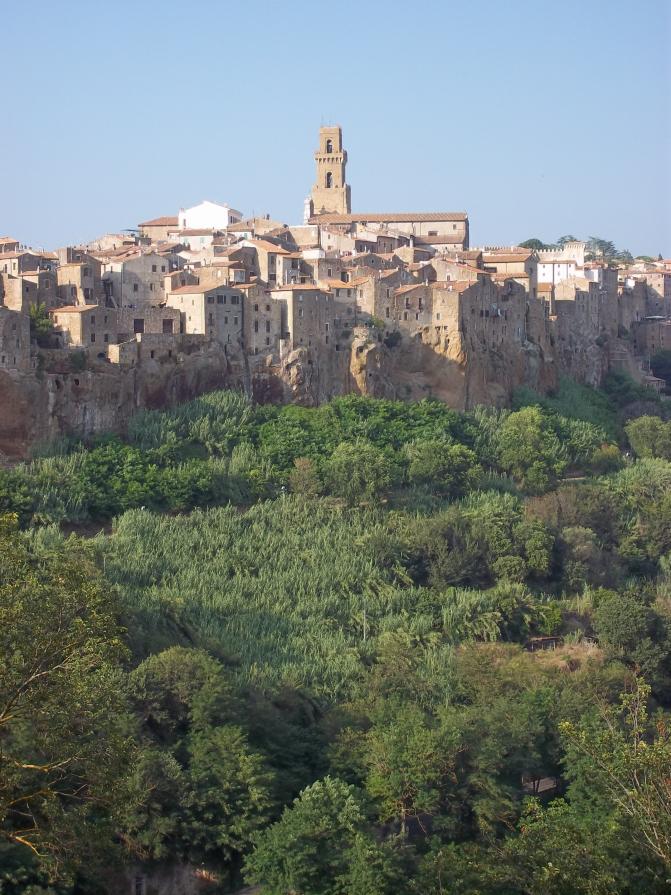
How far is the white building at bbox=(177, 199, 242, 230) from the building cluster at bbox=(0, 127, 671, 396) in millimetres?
82

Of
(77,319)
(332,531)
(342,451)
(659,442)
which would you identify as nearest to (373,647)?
(332,531)

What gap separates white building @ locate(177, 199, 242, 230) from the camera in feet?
240

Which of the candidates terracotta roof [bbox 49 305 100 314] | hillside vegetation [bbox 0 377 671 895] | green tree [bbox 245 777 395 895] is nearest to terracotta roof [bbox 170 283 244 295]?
hillside vegetation [bbox 0 377 671 895]

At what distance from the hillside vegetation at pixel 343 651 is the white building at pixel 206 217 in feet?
65.5

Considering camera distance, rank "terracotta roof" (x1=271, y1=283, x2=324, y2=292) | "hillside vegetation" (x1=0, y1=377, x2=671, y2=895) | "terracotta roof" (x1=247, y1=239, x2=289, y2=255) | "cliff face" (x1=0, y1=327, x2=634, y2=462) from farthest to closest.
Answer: "terracotta roof" (x1=247, y1=239, x2=289, y2=255)
"terracotta roof" (x1=271, y1=283, x2=324, y2=292)
"cliff face" (x1=0, y1=327, x2=634, y2=462)
"hillside vegetation" (x1=0, y1=377, x2=671, y2=895)

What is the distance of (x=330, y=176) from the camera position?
3356 inches

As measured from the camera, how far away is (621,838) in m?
24.0

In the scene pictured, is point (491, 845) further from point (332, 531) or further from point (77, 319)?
point (77, 319)

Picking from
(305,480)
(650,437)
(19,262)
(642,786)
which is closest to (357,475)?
(305,480)

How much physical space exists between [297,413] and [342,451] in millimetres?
3150

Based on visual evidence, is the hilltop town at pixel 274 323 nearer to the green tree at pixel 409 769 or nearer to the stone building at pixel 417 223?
the stone building at pixel 417 223

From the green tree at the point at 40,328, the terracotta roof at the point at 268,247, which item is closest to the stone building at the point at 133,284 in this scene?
the green tree at the point at 40,328

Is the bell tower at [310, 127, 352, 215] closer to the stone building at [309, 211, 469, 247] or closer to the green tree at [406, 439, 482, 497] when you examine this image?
the stone building at [309, 211, 469, 247]

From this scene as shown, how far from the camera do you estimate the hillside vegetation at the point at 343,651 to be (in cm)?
2220
